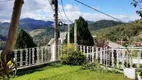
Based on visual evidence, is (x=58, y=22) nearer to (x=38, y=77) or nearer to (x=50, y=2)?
(x=50, y=2)

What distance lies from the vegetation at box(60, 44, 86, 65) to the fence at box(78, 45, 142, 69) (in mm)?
298

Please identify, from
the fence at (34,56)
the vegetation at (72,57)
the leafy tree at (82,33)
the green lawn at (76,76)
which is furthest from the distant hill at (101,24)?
the green lawn at (76,76)

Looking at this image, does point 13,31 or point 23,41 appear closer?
point 13,31

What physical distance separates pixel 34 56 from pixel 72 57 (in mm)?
1586

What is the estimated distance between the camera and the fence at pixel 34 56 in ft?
32.0

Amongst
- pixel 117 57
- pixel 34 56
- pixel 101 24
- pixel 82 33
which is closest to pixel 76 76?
pixel 117 57

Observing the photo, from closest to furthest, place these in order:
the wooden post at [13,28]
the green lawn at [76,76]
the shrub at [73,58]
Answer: the wooden post at [13,28] → the green lawn at [76,76] → the shrub at [73,58]

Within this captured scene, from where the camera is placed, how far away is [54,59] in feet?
36.3

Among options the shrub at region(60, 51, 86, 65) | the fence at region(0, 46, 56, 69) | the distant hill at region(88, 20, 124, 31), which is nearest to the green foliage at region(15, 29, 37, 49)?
the fence at region(0, 46, 56, 69)

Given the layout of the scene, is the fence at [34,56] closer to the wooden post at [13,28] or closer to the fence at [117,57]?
the fence at [117,57]

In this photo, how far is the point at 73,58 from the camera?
1027 cm

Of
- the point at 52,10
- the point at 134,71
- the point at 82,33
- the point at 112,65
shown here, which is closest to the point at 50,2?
the point at 52,10

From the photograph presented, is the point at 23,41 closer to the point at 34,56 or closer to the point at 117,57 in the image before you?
the point at 34,56

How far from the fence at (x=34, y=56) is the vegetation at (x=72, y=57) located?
2.23ft
